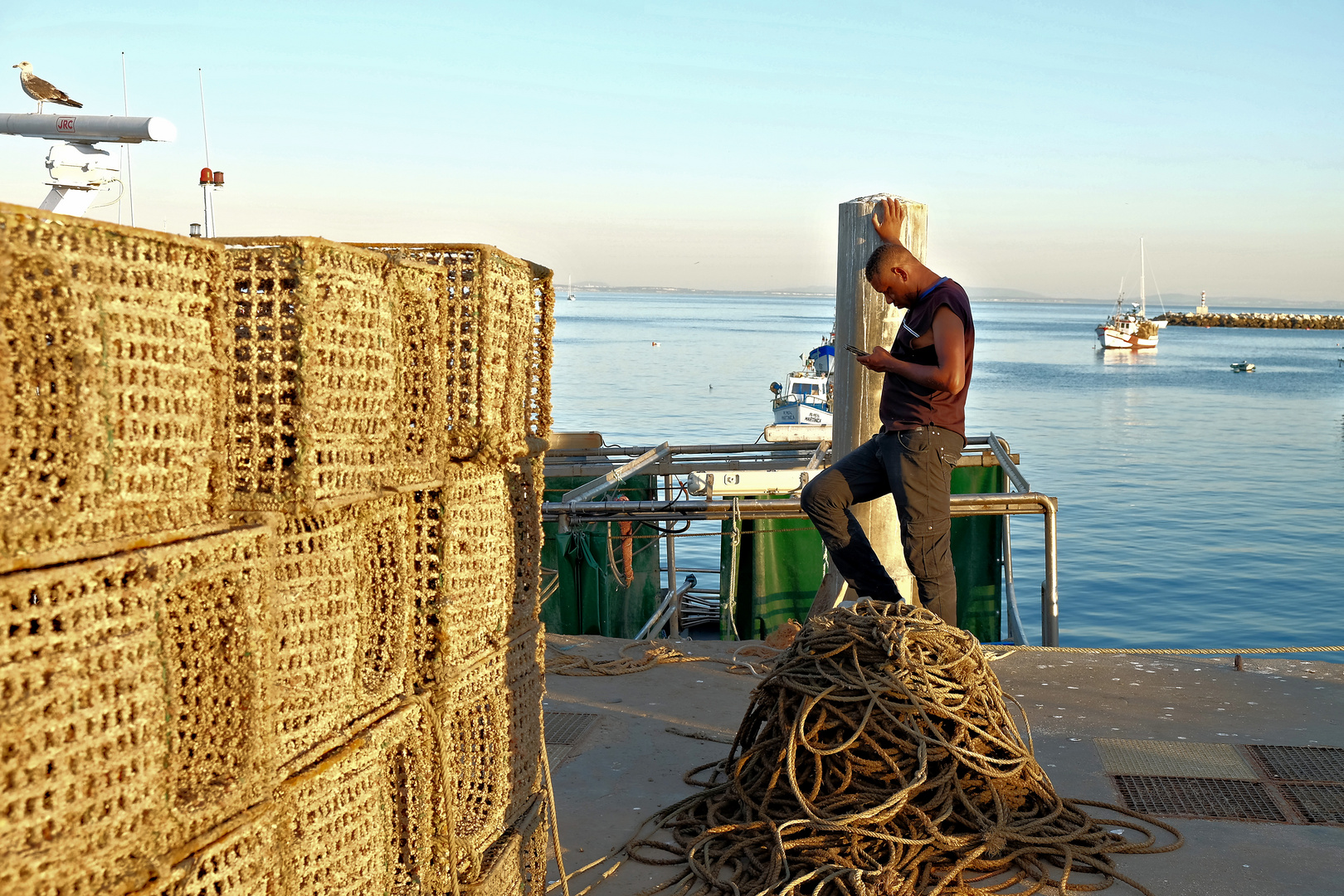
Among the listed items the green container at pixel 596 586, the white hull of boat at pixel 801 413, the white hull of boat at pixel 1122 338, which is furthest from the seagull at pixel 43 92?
the white hull of boat at pixel 1122 338

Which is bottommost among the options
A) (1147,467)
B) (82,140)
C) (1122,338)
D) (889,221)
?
(1147,467)

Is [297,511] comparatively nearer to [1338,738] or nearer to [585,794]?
[585,794]

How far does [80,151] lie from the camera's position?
13.4 ft

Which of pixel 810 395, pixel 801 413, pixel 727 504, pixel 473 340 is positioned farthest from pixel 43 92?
pixel 810 395

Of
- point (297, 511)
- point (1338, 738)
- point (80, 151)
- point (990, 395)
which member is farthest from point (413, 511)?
point (990, 395)

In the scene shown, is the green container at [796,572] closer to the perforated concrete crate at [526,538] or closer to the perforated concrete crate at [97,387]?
the perforated concrete crate at [526,538]

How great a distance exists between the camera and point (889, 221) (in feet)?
22.6

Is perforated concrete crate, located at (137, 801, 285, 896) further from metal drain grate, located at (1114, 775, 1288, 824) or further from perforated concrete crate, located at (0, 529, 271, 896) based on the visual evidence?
metal drain grate, located at (1114, 775, 1288, 824)

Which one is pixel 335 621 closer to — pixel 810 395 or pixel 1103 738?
pixel 1103 738

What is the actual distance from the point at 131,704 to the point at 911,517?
4.06m

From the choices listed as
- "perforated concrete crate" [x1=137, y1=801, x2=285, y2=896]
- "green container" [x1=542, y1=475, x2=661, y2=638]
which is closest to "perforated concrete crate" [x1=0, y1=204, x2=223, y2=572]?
"perforated concrete crate" [x1=137, y1=801, x2=285, y2=896]

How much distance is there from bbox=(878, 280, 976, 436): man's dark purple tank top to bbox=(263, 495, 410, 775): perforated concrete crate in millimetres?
3083

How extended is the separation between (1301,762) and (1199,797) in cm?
76

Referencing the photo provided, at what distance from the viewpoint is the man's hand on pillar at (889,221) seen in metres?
6.85
